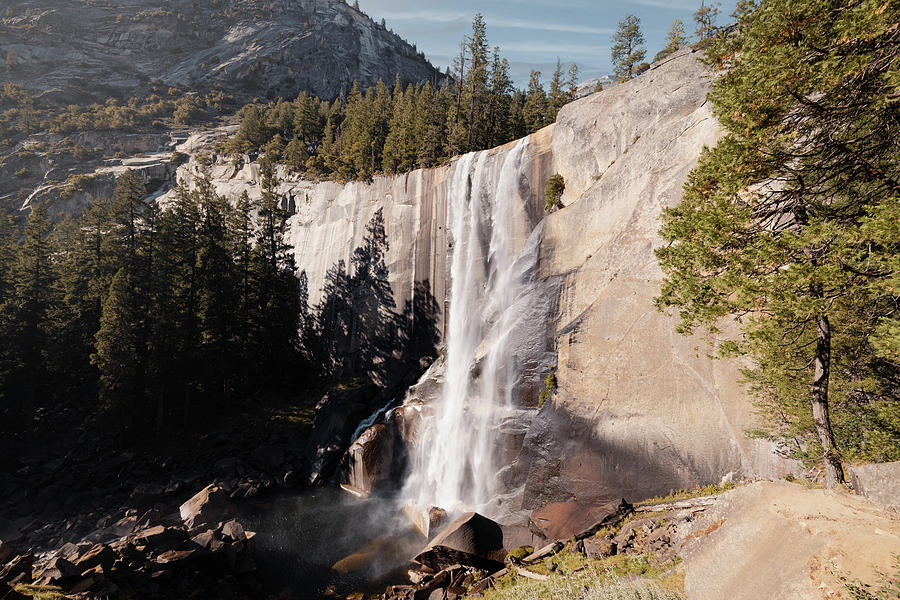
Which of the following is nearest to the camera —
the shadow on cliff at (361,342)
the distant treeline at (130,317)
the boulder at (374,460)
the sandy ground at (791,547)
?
the sandy ground at (791,547)

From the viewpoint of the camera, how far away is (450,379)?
1046 inches

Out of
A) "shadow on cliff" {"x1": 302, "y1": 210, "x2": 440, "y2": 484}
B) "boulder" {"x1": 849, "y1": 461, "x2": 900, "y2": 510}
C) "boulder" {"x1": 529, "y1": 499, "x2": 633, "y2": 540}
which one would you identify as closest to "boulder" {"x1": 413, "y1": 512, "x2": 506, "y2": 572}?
"boulder" {"x1": 529, "y1": 499, "x2": 633, "y2": 540}

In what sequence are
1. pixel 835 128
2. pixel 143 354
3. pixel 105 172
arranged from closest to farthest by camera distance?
pixel 835 128 → pixel 143 354 → pixel 105 172

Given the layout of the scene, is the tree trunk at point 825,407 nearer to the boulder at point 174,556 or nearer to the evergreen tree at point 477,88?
the boulder at point 174,556

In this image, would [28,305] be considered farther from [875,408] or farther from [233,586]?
[875,408]

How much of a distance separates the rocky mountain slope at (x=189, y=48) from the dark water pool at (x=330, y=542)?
411ft

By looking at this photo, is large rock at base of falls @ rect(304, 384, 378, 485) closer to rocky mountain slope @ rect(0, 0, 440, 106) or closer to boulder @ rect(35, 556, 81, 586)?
boulder @ rect(35, 556, 81, 586)

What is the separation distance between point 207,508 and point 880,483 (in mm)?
26903

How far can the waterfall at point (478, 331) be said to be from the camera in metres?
20.9

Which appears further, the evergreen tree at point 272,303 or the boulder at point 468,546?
the evergreen tree at point 272,303

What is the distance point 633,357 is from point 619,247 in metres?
4.83

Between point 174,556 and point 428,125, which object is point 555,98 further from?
point 174,556

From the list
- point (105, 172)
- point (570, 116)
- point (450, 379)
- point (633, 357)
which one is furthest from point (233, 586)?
point (105, 172)

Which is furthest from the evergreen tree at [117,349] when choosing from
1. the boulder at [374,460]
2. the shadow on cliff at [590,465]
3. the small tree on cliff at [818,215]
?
the small tree on cliff at [818,215]
